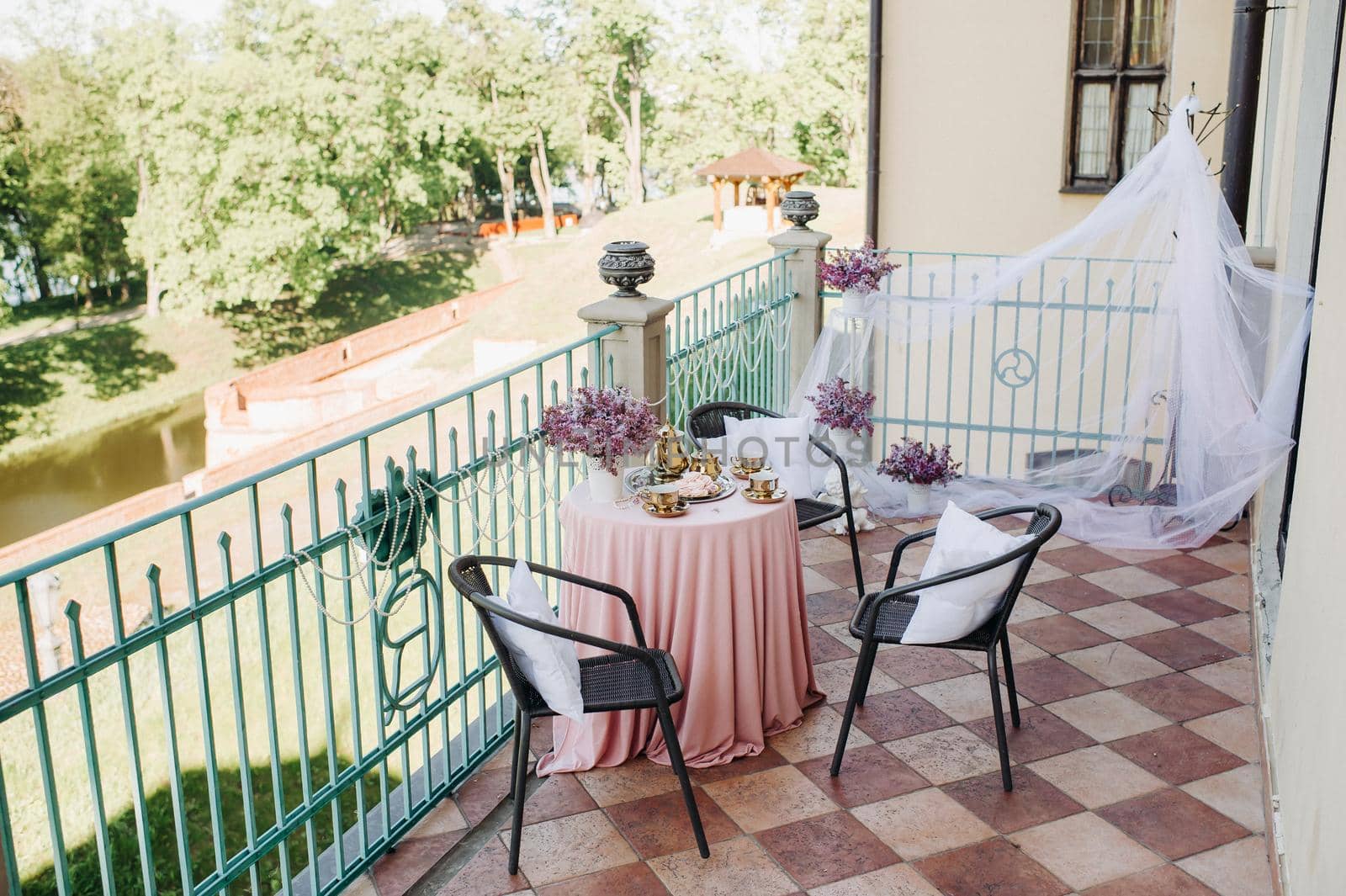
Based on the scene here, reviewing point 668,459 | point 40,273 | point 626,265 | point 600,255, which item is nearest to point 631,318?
point 626,265

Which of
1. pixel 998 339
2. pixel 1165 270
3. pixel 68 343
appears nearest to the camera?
pixel 1165 270

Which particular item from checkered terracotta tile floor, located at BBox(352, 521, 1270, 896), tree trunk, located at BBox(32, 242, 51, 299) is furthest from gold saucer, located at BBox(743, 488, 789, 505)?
tree trunk, located at BBox(32, 242, 51, 299)

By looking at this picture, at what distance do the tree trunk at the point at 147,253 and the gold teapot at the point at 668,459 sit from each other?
77.7 feet

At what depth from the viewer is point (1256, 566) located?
486 centimetres

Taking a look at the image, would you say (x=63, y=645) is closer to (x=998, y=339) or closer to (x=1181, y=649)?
(x=998, y=339)

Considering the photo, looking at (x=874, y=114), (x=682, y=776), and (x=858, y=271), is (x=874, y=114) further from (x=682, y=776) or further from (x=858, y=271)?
(x=682, y=776)

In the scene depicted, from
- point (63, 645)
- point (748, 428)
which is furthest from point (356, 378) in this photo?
point (748, 428)

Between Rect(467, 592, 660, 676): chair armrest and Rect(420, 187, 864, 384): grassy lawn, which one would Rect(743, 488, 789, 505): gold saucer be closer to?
Rect(467, 592, 660, 676): chair armrest

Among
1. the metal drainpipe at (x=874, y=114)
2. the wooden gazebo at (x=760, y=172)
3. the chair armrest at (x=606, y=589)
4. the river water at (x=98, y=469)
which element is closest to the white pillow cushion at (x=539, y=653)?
the chair armrest at (x=606, y=589)

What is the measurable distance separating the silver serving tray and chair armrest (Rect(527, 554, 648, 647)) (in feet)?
1.52

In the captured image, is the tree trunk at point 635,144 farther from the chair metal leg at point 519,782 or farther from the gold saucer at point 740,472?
the chair metal leg at point 519,782

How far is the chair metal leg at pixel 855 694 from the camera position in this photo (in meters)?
3.60

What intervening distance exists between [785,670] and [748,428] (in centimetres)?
133

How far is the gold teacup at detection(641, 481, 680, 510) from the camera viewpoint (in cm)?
377
